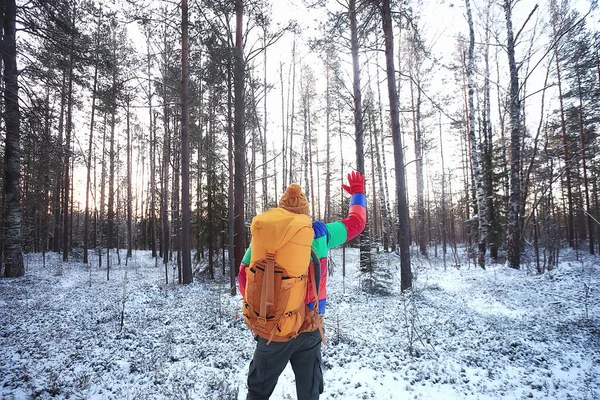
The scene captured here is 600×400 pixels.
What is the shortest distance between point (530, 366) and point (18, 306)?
11.3 meters

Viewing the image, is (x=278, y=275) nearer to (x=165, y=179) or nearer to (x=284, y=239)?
(x=284, y=239)

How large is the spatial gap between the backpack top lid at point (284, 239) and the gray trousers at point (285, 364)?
651 mm

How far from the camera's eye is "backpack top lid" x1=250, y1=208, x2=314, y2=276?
74.6 inches

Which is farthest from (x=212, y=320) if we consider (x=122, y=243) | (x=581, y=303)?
(x=122, y=243)

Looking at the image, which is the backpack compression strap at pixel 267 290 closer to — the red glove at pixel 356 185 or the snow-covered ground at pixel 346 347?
the red glove at pixel 356 185

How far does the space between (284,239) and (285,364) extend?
3.28 feet

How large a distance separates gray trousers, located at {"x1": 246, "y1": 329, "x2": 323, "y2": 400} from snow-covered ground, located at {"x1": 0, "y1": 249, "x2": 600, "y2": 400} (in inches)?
70.9

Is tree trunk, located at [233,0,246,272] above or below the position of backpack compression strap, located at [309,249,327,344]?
above

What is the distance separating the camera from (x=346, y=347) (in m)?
4.91

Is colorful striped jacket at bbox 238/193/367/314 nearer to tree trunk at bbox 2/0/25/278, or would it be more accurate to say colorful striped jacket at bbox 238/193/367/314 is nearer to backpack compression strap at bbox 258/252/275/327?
backpack compression strap at bbox 258/252/275/327

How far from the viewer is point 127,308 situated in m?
7.46

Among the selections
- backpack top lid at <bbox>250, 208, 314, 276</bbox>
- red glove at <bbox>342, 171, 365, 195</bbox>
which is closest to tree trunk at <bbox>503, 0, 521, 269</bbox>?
red glove at <bbox>342, 171, 365, 195</bbox>

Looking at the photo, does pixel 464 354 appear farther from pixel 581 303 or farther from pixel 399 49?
pixel 399 49

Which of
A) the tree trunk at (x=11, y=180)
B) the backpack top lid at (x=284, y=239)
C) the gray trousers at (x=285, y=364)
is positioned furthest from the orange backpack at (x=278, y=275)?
the tree trunk at (x=11, y=180)
